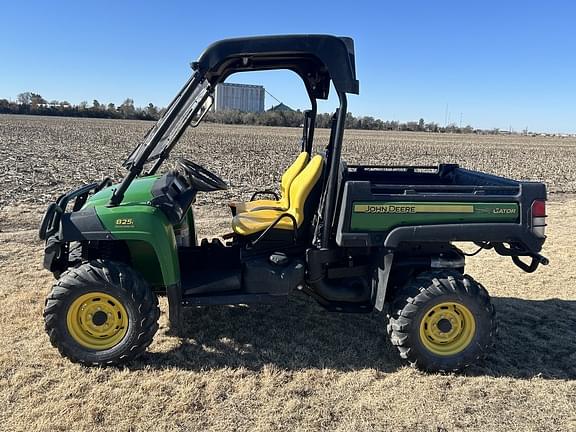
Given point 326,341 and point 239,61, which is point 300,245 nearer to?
point 326,341

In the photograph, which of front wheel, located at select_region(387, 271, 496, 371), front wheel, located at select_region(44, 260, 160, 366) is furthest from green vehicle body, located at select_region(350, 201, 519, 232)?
front wheel, located at select_region(44, 260, 160, 366)

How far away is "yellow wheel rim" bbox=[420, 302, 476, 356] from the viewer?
3.64 meters

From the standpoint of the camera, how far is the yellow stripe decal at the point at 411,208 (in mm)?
3559

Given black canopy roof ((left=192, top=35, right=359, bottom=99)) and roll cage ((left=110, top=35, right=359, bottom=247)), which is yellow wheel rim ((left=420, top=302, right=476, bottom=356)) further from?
black canopy roof ((left=192, top=35, right=359, bottom=99))

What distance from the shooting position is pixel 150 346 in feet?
12.7

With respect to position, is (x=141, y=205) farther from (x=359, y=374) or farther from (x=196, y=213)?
(x=196, y=213)

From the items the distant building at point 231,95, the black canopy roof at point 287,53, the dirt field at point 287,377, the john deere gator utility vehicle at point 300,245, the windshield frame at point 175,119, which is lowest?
the dirt field at point 287,377

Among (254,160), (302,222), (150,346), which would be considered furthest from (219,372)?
(254,160)

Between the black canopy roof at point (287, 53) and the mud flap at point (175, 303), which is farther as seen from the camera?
the mud flap at point (175, 303)

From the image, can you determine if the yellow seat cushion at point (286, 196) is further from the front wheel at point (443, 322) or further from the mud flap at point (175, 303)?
the front wheel at point (443, 322)

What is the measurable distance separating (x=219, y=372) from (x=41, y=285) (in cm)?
251

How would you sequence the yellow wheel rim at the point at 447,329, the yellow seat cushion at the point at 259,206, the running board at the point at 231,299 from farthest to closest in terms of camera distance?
the yellow seat cushion at the point at 259,206 < the running board at the point at 231,299 < the yellow wheel rim at the point at 447,329

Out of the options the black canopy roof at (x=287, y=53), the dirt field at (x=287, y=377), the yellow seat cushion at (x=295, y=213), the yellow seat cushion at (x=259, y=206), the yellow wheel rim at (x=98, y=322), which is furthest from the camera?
the yellow seat cushion at (x=259, y=206)

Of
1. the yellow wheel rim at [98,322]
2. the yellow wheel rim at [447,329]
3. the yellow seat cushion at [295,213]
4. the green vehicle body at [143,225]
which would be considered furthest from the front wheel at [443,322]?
the yellow wheel rim at [98,322]
